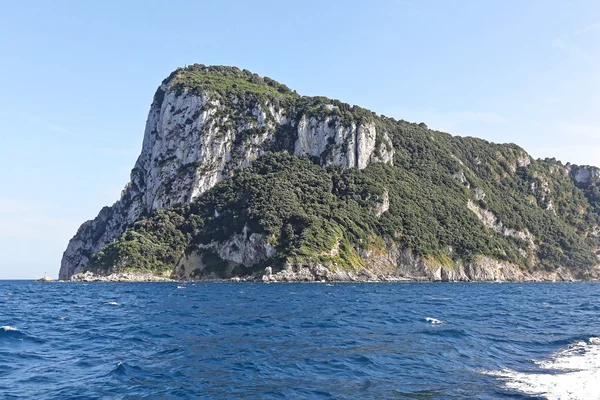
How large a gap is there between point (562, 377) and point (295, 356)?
46.5 feet

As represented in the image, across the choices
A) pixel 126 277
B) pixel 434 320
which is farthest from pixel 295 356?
pixel 126 277

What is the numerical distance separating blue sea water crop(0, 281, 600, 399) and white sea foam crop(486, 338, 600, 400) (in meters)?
0.06

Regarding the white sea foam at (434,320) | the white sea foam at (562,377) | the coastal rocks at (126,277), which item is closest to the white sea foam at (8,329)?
the white sea foam at (562,377)

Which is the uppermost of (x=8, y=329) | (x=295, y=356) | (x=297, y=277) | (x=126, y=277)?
(x=8, y=329)

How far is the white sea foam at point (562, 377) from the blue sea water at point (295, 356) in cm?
6

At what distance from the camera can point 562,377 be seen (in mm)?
24984

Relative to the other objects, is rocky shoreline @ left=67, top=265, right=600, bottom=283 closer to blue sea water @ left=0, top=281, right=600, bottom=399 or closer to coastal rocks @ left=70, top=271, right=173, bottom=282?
coastal rocks @ left=70, top=271, right=173, bottom=282

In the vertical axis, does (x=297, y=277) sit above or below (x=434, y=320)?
below

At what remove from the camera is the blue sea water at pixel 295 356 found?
21531 mm

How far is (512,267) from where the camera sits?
7633 inches

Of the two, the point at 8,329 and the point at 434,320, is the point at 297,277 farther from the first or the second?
the point at 8,329

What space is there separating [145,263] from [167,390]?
491ft

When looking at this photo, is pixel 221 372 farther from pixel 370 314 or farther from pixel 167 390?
pixel 370 314

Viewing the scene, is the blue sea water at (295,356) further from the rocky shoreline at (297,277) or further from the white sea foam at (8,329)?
the rocky shoreline at (297,277)
